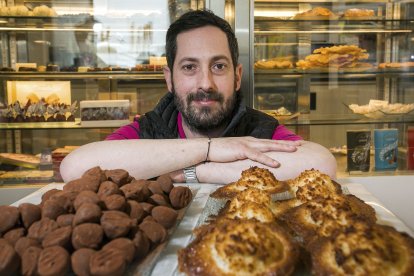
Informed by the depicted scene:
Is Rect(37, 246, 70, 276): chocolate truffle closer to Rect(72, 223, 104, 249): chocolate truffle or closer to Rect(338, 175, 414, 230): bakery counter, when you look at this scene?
Rect(72, 223, 104, 249): chocolate truffle

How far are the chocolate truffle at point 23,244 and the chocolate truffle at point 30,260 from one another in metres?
0.01

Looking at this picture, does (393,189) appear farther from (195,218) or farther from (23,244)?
(23,244)

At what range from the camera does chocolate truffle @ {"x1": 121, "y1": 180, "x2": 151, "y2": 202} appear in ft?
2.54

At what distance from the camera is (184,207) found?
882 mm

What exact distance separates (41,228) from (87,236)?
9 cm

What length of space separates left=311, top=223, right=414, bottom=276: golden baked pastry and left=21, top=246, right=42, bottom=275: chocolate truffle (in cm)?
37

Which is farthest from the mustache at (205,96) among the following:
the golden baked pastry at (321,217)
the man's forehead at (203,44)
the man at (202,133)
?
the golden baked pastry at (321,217)

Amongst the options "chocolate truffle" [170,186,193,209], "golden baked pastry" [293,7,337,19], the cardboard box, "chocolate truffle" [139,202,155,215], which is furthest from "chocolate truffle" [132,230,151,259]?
"golden baked pastry" [293,7,337,19]

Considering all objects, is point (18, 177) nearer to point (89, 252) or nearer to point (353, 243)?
point (89, 252)

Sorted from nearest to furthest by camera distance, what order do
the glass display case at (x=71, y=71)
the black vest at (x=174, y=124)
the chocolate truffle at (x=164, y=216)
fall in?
the chocolate truffle at (x=164, y=216)
the black vest at (x=174, y=124)
the glass display case at (x=71, y=71)

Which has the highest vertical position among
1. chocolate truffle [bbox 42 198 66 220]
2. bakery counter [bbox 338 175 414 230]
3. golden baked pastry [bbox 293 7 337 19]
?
golden baked pastry [bbox 293 7 337 19]

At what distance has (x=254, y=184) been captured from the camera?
A: 0.96 meters

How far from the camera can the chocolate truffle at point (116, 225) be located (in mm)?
630

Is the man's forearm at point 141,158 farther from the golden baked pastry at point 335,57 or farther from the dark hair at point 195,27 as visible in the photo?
the golden baked pastry at point 335,57
